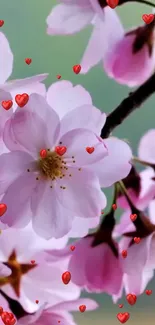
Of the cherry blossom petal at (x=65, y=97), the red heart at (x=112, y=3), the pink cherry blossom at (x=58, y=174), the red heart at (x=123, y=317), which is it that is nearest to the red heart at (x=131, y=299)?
the red heart at (x=123, y=317)

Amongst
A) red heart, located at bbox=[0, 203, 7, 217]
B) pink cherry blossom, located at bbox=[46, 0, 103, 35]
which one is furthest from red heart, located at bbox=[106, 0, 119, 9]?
red heart, located at bbox=[0, 203, 7, 217]

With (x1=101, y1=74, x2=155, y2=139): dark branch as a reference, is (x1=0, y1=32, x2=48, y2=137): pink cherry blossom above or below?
above

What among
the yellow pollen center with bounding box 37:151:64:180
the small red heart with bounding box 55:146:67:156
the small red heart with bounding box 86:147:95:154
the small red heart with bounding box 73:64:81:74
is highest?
the small red heart with bounding box 73:64:81:74

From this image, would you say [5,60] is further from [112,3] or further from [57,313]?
[57,313]

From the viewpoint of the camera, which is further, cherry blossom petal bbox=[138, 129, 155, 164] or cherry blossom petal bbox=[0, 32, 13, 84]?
cherry blossom petal bbox=[138, 129, 155, 164]

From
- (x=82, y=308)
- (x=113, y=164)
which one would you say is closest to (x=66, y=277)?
(x=82, y=308)

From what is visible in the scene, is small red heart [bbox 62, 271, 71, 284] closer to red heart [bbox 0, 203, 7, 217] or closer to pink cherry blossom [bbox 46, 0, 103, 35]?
red heart [bbox 0, 203, 7, 217]

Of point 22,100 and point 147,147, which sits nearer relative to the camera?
point 22,100

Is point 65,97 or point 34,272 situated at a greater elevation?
point 65,97
